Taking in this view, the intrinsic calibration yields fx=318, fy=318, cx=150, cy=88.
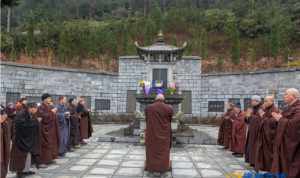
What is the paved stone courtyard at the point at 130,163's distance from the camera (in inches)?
274

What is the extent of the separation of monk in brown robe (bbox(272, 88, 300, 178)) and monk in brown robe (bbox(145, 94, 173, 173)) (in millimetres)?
2373

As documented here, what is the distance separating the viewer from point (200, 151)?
10375 millimetres

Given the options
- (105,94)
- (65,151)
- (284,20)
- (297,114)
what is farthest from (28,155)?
(284,20)

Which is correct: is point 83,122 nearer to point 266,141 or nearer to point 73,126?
point 73,126

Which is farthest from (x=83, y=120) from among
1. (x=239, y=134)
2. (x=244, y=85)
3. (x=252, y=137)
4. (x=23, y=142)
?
(x=244, y=85)

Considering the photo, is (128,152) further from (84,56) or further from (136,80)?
(84,56)

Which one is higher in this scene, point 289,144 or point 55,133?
point 289,144

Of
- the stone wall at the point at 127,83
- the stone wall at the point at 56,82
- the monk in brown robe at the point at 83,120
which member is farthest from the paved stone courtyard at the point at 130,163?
the stone wall at the point at 56,82

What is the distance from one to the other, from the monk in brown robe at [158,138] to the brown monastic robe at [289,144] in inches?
93.4

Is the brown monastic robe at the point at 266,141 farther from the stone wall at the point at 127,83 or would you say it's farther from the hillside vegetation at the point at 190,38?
the hillside vegetation at the point at 190,38

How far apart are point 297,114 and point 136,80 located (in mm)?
16757

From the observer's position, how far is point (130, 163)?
816 cm

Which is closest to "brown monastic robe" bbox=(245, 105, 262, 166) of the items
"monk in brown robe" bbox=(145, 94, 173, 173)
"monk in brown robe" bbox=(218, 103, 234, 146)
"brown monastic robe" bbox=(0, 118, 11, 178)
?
"monk in brown robe" bbox=(145, 94, 173, 173)

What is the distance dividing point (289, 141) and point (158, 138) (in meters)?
2.78
